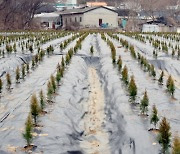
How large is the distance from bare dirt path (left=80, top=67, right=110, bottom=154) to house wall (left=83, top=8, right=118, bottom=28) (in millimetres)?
39795

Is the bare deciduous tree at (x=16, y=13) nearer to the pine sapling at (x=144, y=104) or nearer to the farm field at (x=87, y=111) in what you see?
the farm field at (x=87, y=111)

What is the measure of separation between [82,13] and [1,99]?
4137 cm

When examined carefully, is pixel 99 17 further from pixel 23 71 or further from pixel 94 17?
pixel 23 71

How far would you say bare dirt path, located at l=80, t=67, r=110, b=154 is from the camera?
17.0 ft

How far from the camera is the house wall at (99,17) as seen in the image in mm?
48312

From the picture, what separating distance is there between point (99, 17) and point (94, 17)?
32.4 inches

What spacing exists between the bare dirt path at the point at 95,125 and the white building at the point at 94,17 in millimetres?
39301

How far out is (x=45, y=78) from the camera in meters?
8.97

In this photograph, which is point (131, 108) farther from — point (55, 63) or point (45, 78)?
point (55, 63)

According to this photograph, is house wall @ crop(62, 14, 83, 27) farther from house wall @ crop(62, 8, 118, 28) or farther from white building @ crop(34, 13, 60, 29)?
white building @ crop(34, 13, 60, 29)

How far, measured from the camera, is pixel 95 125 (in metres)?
6.23

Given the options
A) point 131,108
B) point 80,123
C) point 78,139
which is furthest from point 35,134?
point 131,108

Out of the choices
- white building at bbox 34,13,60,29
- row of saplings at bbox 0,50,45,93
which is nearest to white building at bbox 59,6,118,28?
white building at bbox 34,13,60,29

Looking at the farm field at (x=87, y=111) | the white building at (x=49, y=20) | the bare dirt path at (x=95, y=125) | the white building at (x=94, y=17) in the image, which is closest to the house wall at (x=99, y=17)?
the white building at (x=94, y=17)
